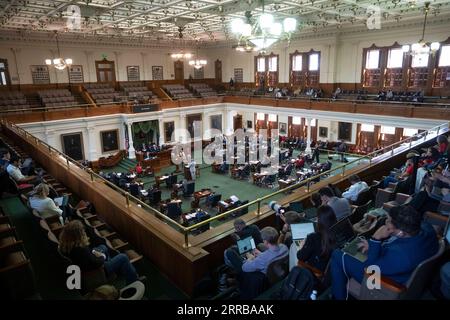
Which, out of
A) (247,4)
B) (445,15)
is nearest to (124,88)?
(247,4)

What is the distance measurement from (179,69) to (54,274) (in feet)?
76.5

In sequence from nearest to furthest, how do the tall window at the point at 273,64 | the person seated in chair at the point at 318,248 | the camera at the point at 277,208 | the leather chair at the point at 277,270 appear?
the person seated in chair at the point at 318,248
the leather chair at the point at 277,270
the camera at the point at 277,208
the tall window at the point at 273,64

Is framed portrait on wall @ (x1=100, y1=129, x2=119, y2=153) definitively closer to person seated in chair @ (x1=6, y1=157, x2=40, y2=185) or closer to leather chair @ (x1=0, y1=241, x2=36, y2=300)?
person seated in chair @ (x1=6, y1=157, x2=40, y2=185)

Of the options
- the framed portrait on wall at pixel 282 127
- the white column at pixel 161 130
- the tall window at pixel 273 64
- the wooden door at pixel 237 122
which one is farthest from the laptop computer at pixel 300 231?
the wooden door at pixel 237 122

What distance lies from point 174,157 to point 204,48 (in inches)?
516

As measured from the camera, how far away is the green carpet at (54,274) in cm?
401

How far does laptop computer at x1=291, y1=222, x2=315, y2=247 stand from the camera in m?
3.92

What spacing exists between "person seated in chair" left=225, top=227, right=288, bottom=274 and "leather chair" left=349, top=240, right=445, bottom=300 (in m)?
1.07

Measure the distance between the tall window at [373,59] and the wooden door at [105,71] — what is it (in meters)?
16.9

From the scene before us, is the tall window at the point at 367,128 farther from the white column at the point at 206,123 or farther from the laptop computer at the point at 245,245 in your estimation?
the laptop computer at the point at 245,245

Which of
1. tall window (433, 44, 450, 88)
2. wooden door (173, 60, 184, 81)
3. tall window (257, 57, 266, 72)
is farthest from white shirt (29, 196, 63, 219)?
wooden door (173, 60, 184, 81)

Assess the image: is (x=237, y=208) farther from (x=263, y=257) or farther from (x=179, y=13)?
(x=179, y=13)

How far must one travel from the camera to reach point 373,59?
60.5 ft

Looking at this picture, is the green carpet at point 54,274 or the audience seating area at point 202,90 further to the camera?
the audience seating area at point 202,90
